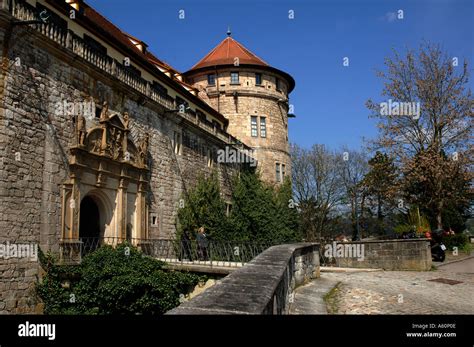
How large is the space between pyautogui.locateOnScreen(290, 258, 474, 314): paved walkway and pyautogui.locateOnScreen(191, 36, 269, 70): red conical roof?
23.7 m

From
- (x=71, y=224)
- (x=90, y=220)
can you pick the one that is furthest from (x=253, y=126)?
(x=71, y=224)

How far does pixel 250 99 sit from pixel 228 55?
4.92m

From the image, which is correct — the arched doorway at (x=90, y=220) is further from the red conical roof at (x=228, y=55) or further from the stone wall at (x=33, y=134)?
the red conical roof at (x=228, y=55)

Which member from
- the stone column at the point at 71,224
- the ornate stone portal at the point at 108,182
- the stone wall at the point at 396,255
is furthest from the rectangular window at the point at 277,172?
the stone column at the point at 71,224

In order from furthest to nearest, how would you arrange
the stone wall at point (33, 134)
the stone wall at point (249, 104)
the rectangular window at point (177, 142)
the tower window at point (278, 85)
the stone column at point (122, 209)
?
the tower window at point (278, 85), the stone wall at point (249, 104), the rectangular window at point (177, 142), the stone column at point (122, 209), the stone wall at point (33, 134)

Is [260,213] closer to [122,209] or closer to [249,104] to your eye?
[249,104]

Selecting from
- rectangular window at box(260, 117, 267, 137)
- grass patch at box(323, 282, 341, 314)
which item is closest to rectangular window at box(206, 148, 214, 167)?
rectangular window at box(260, 117, 267, 137)

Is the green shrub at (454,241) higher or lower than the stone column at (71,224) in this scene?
lower

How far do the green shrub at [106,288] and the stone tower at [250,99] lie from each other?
794 inches

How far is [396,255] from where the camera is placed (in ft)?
50.5

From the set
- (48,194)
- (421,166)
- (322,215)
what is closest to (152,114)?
(48,194)

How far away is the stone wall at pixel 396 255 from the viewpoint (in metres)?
14.7

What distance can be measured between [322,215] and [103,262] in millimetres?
28371

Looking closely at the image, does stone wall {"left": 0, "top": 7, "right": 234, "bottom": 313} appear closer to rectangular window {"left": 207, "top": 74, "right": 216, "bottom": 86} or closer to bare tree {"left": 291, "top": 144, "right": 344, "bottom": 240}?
rectangular window {"left": 207, "top": 74, "right": 216, "bottom": 86}
